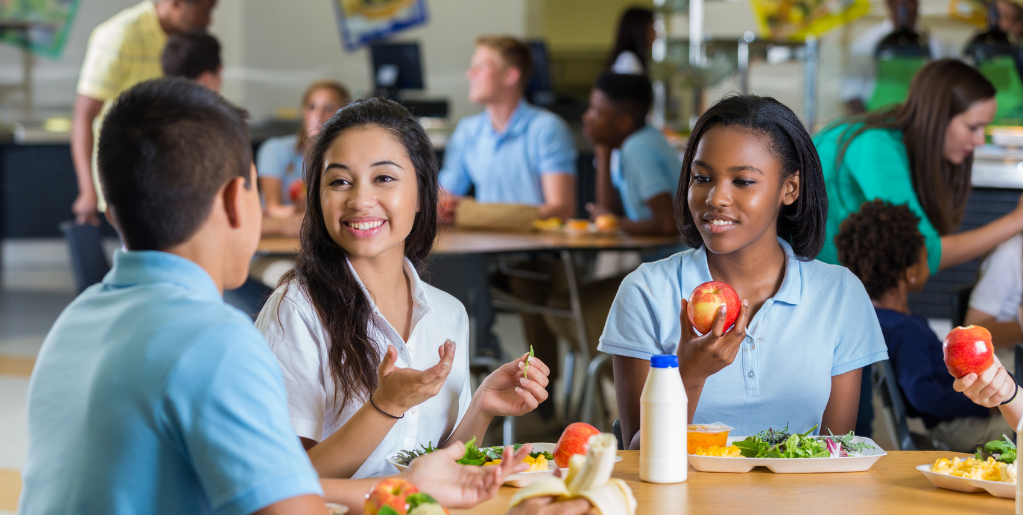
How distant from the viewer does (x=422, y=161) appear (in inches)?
66.6

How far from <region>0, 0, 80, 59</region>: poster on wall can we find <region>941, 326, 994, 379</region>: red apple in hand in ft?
27.5

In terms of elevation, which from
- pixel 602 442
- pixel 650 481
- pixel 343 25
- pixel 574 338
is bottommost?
pixel 574 338

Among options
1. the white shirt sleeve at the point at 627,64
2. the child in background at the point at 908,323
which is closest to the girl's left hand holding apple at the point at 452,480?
the child in background at the point at 908,323

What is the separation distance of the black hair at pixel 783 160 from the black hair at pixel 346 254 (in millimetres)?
460

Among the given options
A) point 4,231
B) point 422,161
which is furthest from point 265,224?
point 4,231

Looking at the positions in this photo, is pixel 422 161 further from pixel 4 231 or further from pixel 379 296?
pixel 4 231

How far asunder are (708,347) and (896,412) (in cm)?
111

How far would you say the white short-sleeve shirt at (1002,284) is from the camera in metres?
2.67

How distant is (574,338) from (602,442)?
2.67m

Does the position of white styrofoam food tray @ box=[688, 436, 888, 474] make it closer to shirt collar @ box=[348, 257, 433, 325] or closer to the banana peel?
the banana peel

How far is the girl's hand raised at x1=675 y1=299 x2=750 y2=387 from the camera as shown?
1362mm

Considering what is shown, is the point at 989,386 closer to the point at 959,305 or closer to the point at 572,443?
the point at 572,443

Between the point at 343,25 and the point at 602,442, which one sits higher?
the point at 343,25

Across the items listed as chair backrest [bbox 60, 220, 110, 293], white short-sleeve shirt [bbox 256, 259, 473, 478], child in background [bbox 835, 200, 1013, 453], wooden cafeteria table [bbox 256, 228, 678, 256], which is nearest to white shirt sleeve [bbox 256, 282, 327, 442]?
white short-sleeve shirt [bbox 256, 259, 473, 478]
